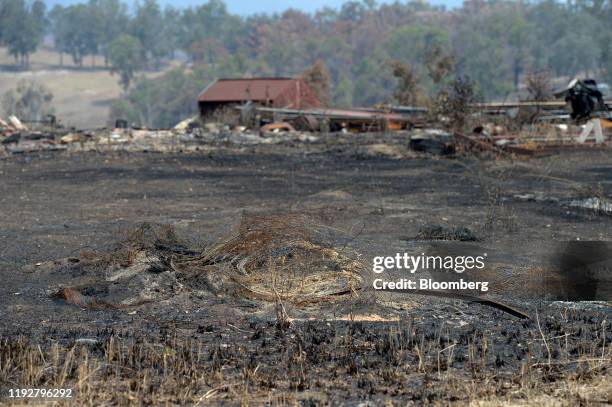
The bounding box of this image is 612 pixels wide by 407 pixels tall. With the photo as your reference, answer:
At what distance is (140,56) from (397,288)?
116 m

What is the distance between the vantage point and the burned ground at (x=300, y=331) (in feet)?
17.6

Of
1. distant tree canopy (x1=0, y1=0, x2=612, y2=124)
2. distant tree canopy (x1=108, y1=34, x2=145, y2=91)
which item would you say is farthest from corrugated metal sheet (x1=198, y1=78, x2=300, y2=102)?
distant tree canopy (x1=108, y1=34, x2=145, y2=91)

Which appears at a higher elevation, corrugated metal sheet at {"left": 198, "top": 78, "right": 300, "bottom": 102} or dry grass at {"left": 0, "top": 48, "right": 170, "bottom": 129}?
corrugated metal sheet at {"left": 198, "top": 78, "right": 300, "bottom": 102}

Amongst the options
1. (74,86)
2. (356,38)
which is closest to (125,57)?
(74,86)

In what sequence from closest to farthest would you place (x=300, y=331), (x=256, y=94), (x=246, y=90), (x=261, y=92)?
(x=300, y=331)
(x=246, y=90)
(x=256, y=94)
(x=261, y=92)

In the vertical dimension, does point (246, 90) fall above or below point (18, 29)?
below

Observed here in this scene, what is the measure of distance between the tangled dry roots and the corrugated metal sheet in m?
24.1

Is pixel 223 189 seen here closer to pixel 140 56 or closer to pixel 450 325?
pixel 450 325

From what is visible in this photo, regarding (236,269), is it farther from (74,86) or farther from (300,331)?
(74,86)

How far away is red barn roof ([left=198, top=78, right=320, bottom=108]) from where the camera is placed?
32.5 m

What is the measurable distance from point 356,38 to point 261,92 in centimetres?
9354

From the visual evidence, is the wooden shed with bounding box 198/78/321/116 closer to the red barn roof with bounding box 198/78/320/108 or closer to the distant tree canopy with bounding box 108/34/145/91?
the red barn roof with bounding box 198/78/320/108

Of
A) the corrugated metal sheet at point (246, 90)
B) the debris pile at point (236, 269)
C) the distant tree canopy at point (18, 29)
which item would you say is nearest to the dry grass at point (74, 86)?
the distant tree canopy at point (18, 29)

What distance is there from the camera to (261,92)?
3297 cm
